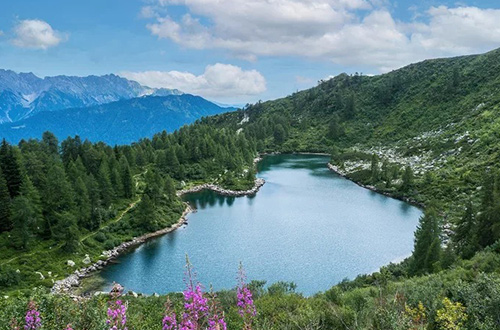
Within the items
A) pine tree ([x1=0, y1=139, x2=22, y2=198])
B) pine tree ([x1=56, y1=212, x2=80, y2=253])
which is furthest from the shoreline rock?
pine tree ([x1=0, y1=139, x2=22, y2=198])

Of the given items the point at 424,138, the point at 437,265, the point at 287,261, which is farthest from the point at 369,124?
the point at 437,265

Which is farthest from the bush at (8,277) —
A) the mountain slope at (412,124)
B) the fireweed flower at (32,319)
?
the mountain slope at (412,124)

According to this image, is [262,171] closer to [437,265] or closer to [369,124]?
[369,124]

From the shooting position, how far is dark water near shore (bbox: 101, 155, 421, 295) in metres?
42.3

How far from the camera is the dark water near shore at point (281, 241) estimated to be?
42.3 metres

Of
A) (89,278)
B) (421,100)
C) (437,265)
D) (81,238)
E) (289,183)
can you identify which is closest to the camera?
(437,265)

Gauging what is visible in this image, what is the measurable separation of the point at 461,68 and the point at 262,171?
94.5 metres

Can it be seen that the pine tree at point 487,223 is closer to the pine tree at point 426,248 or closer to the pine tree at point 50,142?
the pine tree at point 426,248

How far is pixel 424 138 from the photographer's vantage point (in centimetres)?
11156

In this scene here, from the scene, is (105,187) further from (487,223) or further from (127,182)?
(487,223)

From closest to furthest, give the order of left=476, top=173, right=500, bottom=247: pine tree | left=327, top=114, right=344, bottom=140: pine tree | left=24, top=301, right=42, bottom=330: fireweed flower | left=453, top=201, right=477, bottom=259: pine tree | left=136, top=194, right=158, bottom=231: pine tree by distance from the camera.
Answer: left=24, top=301, right=42, bottom=330: fireweed flower
left=476, top=173, right=500, bottom=247: pine tree
left=453, top=201, right=477, bottom=259: pine tree
left=136, top=194, right=158, bottom=231: pine tree
left=327, top=114, right=344, bottom=140: pine tree

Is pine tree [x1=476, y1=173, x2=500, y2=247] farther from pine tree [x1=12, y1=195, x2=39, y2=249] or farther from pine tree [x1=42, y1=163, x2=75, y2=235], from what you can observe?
pine tree [x1=42, y1=163, x2=75, y2=235]

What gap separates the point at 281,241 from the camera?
5281 cm

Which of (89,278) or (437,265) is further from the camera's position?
(89,278)
